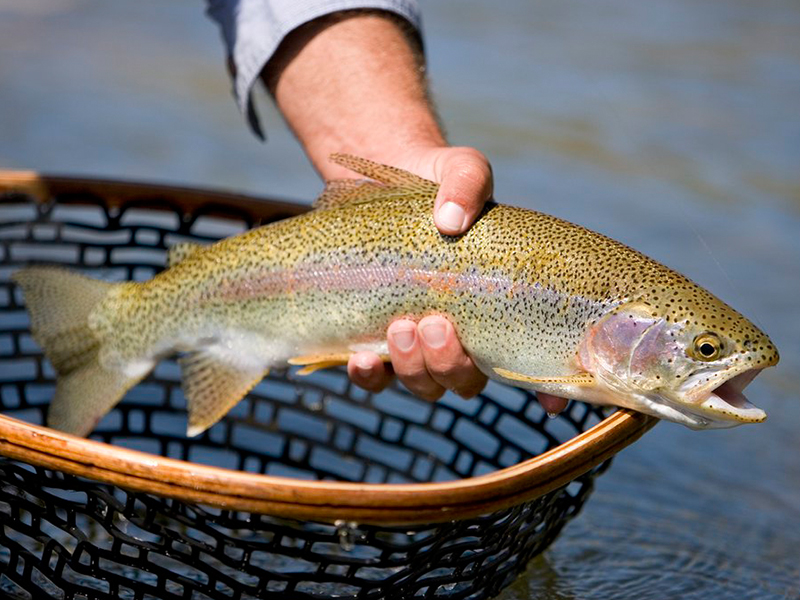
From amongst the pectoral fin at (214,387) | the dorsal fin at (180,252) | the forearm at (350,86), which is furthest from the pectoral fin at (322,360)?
the forearm at (350,86)

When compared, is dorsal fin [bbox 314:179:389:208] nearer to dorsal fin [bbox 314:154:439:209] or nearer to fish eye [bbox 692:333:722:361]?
dorsal fin [bbox 314:154:439:209]

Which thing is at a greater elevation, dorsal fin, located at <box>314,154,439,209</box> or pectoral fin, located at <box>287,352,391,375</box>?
dorsal fin, located at <box>314,154,439,209</box>

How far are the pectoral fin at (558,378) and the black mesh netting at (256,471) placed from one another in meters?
0.23

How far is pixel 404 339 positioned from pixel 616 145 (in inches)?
165

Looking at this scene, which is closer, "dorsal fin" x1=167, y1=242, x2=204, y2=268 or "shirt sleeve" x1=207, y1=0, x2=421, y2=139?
"dorsal fin" x1=167, y1=242, x2=204, y2=268

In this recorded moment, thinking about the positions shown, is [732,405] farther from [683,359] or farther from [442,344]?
[442,344]

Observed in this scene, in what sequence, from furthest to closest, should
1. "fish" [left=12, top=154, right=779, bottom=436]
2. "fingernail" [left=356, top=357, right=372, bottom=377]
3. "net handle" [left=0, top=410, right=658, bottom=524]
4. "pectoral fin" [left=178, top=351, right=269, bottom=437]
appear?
"pectoral fin" [left=178, top=351, right=269, bottom=437]
"fingernail" [left=356, top=357, right=372, bottom=377]
"fish" [left=12, top=154, right=779, bottom=436]
"net handle" [left=0, top=410, right=658, bottom=524]

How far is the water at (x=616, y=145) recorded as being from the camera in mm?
3004

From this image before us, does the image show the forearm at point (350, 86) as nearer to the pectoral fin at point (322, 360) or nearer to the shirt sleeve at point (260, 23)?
the shirt sleeve at point (260, 23)

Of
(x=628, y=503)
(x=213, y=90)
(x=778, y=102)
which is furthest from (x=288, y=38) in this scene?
(x=778, y=102)

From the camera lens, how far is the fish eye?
1990mm

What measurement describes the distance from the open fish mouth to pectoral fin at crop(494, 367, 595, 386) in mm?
216

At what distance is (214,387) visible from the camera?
8.50 feet

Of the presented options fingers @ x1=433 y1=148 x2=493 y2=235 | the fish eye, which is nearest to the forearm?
fingers @ x1=433 y1=148 x2=493 y2=235
